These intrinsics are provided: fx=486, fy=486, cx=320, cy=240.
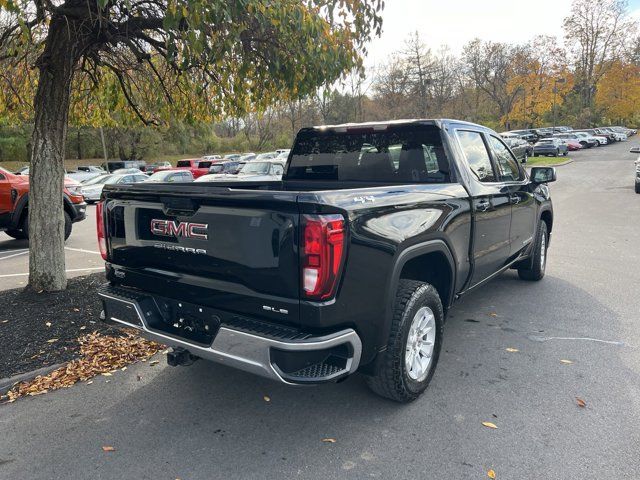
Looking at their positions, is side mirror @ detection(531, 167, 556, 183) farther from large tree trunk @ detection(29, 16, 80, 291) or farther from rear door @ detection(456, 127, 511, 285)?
large tree trunk @ detection(29, 16, 80, 291)

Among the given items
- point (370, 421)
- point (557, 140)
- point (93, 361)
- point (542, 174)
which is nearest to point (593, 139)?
point (557, 140)

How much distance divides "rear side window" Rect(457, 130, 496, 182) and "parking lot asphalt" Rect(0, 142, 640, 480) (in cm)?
149

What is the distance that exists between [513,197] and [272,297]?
10.7 feet

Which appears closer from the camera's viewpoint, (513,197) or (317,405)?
(317,405)

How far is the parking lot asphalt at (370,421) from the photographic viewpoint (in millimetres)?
2699

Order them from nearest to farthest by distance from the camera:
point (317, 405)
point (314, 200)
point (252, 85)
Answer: point (314, 200)
point (317, 405)
point (252, 85)

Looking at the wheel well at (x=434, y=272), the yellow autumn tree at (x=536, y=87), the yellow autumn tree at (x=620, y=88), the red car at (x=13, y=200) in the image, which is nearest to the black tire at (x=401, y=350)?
the wheel well at (x=434, y=272)

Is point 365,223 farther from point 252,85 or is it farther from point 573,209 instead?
point 573,209

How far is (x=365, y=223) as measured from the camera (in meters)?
2.74

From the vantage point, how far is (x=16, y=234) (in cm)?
1062

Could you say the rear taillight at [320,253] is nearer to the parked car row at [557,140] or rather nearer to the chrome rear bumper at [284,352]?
the chrome rear bumper at [284,352]

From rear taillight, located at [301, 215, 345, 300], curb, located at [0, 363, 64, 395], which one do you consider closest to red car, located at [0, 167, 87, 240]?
curb, located at [0, 363, 64, 395]

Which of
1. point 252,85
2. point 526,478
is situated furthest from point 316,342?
point 252,85

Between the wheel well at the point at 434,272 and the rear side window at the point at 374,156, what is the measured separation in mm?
728
